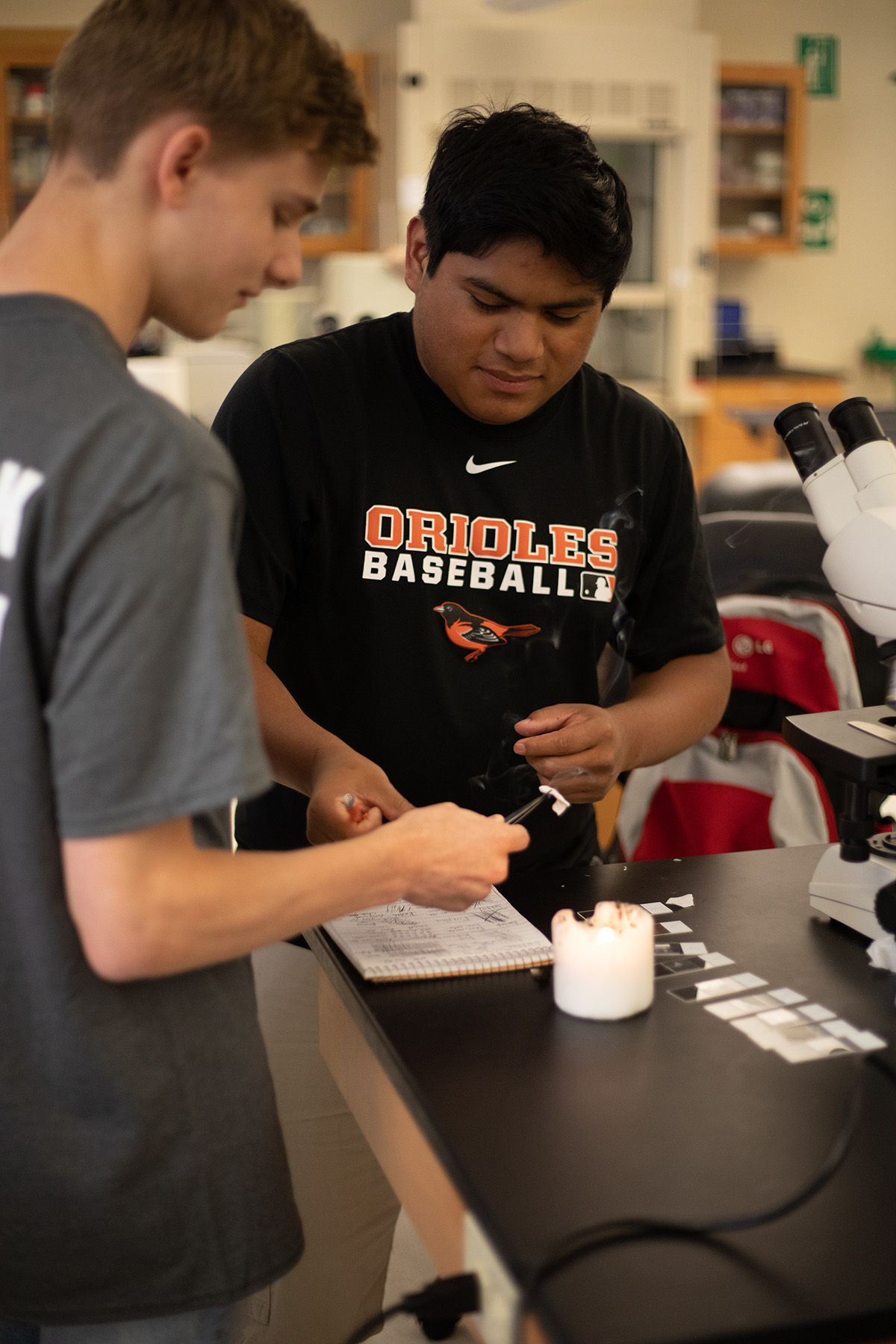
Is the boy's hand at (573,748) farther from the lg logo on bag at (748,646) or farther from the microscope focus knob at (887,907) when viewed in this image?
the lg logo on bag at (748,646)

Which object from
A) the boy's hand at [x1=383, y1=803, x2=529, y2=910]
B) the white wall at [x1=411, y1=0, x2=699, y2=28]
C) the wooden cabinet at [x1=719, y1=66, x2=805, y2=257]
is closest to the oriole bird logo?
the boy's hand at [x1=383, y1=803, x2=529, y2=910]

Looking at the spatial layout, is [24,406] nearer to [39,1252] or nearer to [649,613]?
[39,1252]

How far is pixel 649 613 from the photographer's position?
1.50 meters

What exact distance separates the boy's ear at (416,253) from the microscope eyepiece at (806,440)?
412mm

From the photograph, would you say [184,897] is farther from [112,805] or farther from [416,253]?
[416,253]

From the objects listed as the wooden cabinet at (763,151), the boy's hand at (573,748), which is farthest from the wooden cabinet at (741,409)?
the boy's hand at (573,748)

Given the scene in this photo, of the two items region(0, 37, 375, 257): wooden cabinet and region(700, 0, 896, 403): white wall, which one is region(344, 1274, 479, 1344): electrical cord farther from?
region(700, 0, 896, 403): white wall

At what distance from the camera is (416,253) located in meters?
1.34

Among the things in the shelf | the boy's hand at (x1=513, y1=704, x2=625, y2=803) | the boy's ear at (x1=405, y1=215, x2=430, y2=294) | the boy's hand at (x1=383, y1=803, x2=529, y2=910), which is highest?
the shelf

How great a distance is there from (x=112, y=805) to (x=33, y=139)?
5548 mm

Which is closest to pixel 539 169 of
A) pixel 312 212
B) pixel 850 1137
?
pixel 312 212

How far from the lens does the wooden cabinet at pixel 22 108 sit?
529 centimetres

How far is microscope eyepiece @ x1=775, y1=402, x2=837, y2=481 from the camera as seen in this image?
117cm

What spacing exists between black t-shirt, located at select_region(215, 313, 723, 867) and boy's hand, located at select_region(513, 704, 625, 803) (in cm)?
11
